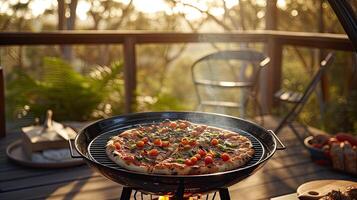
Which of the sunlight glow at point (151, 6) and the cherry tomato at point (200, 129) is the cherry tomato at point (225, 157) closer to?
the cherry tomato at point (200, 129)

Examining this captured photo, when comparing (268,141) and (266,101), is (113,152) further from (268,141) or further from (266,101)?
(266,101)

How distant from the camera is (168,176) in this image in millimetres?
1309

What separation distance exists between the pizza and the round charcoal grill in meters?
0.06

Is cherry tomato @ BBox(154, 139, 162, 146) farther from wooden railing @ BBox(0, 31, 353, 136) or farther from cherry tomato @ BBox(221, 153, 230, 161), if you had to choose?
wooden railing @ BBox(0, 31, 353, 136)

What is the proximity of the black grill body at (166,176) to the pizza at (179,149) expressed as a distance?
55mm

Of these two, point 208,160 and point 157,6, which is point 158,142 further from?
point 157,6

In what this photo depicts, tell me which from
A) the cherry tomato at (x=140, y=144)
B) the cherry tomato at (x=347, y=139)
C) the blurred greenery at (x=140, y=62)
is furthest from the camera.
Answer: the blurred greenery at (x=140, y=62)

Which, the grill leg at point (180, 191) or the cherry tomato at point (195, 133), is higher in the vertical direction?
the cherry tomato at point (195, 133)

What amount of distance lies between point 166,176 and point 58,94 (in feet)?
10.5

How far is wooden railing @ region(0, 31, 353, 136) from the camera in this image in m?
3.46

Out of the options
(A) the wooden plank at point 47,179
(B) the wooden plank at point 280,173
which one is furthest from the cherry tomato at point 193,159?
(A) the wooden plank at point 47,179

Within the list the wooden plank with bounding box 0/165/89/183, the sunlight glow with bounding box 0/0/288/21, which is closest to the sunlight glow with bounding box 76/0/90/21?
the sunlight glow with bounding box 0/0/288/21

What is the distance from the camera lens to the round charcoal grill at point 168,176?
52.6 inches

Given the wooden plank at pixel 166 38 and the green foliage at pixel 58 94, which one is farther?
the green foliage at pixel 58 94
